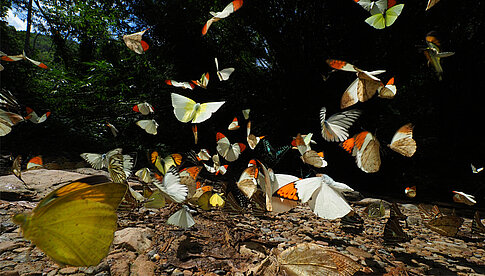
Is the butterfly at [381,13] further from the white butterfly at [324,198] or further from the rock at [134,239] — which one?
the rock at [134,239]

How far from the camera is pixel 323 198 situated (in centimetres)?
49

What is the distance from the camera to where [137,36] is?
1052 millimetres

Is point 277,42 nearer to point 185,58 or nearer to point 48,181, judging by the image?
point 185,58

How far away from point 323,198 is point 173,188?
0.39 m

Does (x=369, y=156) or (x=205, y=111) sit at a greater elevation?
(x=205, y=111)

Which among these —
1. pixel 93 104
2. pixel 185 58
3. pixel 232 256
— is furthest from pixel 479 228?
pixel 93 104

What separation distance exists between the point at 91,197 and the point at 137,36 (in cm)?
103

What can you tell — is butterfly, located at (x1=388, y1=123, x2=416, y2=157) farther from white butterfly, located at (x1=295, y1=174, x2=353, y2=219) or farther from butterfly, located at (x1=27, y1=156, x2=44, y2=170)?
butterfly, located at (x1=27, y1=156, x2=44, y2=170)

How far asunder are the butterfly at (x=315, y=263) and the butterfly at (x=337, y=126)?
1.46 feet

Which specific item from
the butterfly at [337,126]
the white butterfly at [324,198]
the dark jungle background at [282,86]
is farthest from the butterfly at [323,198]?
the dark jungle background at [282,86]

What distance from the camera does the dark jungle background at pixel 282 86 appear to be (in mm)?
1352

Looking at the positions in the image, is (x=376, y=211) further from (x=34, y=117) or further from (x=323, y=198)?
(x=34, y=117)

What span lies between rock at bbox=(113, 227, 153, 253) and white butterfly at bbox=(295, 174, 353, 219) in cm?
40

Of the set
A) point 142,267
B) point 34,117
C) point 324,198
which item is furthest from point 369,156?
point 34,117
